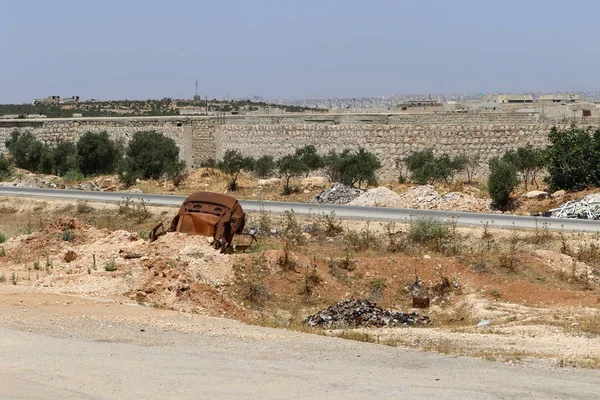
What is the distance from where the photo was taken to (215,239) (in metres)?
Answer: 22.5

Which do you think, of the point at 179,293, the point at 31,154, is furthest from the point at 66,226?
the point at 31,154

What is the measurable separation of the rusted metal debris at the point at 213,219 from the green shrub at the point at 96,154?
33081mm

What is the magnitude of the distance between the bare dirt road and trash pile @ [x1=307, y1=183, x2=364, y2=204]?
2149 cm

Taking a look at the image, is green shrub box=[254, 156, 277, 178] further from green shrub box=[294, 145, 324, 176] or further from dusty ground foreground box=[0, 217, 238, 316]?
dusty ground foreground box=[0, 217, 238, 316]

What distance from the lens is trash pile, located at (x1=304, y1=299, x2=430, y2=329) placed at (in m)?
17.6

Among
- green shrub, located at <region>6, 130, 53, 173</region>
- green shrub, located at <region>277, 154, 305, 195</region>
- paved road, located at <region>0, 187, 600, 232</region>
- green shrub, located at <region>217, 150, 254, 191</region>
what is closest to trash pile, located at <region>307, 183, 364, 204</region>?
paved road, located at <region>0, 187, 600, 232</region>

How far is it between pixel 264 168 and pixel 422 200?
57.5 ft

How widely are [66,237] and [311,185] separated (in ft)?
→ 67.4

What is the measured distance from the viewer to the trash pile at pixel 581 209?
99.3ft

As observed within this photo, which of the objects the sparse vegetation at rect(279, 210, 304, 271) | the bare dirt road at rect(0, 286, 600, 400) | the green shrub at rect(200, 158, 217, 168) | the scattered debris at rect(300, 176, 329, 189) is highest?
the bare dirt road at rect(0, 286, 600, 400)

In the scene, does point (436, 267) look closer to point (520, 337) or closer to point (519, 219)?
point (520, 337)

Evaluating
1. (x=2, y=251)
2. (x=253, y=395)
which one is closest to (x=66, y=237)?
(x=2, y=251)

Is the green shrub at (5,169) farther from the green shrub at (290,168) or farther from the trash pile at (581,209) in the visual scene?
the trash pile at (581,209)

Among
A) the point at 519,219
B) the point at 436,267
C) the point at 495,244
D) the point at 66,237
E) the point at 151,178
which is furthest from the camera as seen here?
the point at 151,178
